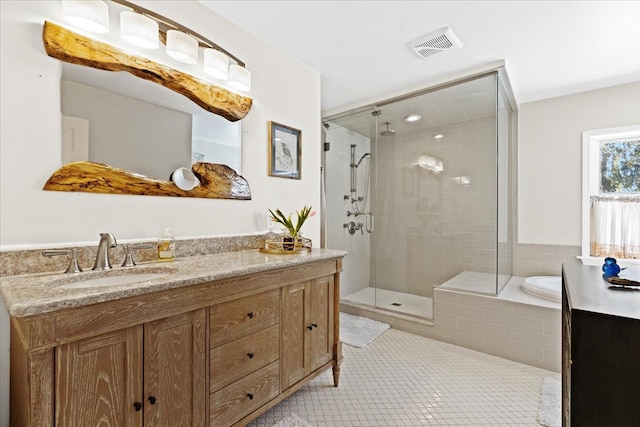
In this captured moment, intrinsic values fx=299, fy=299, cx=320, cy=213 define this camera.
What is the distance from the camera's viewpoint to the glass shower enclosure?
9.88 feet

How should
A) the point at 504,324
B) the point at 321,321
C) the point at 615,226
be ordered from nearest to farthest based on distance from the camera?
the point at 321,321
the point at 504,324
the point at 615,226

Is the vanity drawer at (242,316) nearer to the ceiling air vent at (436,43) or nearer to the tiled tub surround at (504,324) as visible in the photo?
the tiled tub surround at (504,324)

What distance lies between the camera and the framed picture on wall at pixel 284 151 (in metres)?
2.22

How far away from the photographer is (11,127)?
1.17 m

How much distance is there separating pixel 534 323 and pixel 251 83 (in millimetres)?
2797

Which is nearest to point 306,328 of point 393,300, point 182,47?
point 182,47

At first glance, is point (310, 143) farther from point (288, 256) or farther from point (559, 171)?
point (559, 171)

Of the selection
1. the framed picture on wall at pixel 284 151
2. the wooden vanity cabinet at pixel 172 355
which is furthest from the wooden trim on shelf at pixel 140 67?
the wooden vanity cabinet at pixel 172 355

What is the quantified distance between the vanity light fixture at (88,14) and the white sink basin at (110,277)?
1.09 metres

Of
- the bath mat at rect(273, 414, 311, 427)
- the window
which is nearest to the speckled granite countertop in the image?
the bath mat at rect(273, 414, 311, 427)

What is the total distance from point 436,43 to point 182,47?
1715 millimetres

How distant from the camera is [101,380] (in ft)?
3.20

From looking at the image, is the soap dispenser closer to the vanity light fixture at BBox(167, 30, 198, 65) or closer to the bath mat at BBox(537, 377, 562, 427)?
the vanity light fixture at BBox(167, 30, 198, 65)

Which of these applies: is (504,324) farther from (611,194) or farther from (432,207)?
(611,194)
